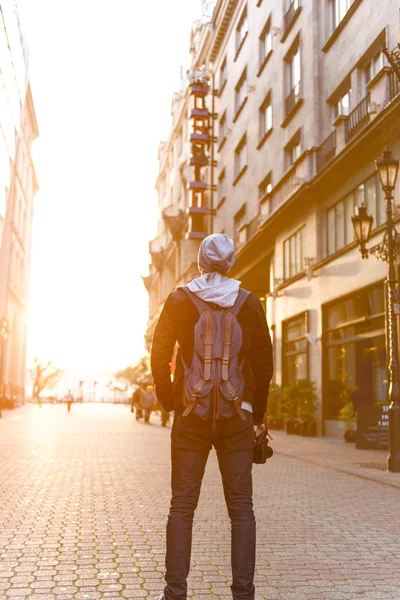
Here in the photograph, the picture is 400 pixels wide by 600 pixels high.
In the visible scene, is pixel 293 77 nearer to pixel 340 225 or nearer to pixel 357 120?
pixel 357 120

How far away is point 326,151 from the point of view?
812 inches

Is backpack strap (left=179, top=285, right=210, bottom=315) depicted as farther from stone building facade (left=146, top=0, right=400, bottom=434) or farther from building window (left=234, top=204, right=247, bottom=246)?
building window (left=234, top=204, right=247, bottom=246)

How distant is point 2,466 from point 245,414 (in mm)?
8163

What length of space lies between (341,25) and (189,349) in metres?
18.6

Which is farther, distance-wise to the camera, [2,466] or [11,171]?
[11,171]

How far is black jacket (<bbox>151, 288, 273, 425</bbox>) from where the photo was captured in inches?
139

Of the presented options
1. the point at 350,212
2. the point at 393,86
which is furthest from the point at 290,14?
the point at 393,86

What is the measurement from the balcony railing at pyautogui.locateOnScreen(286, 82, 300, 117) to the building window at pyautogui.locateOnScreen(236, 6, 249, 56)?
8083mm

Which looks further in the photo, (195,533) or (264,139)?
(264,139)

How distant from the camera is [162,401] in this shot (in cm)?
356

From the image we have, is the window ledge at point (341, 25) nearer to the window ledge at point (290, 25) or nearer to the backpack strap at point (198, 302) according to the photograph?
the window ledge at point (290, 25)

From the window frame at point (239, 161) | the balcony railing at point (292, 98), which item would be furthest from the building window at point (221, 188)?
the balcony railing at point (292, 98)

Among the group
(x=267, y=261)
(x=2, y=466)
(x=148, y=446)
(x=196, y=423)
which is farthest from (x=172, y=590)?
(x=267, y=261)

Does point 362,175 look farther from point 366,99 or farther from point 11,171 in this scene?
point 11,171
